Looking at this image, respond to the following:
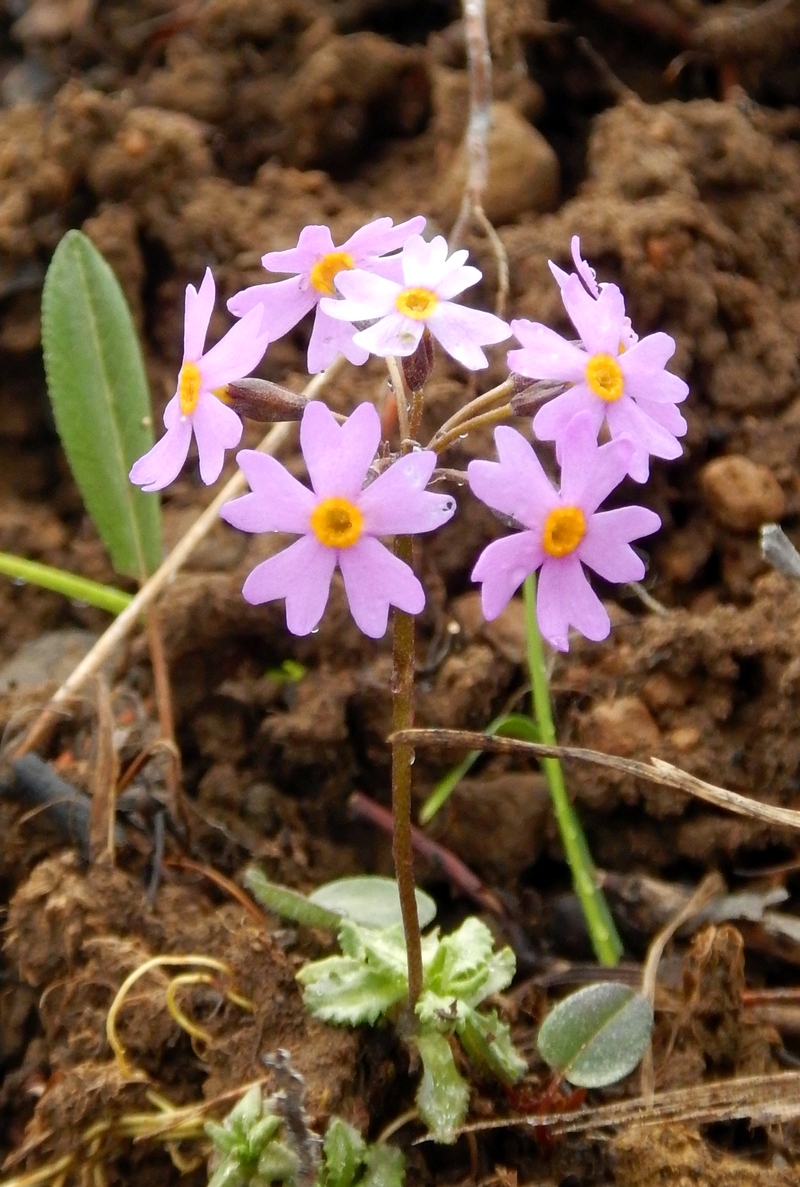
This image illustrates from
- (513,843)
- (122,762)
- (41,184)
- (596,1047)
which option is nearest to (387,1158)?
(596,1047)

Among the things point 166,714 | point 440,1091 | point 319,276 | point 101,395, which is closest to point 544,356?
point 319,276

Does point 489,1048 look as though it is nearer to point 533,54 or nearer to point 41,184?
point 41,184

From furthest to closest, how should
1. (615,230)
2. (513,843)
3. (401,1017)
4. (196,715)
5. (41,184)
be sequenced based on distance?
(41,184) → (615,230) → (196,715) → (513,843) → (401,1017)

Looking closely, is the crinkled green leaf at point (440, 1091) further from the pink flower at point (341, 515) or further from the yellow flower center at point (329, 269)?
the yellow flower center at point (329, 269)

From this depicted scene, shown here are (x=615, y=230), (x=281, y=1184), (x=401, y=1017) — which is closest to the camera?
(x=281, y=1184)

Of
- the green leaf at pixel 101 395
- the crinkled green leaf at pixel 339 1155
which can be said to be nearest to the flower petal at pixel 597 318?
the crinkled green leaf at pixel 339 1155

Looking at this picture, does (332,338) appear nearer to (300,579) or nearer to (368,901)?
(300,579)

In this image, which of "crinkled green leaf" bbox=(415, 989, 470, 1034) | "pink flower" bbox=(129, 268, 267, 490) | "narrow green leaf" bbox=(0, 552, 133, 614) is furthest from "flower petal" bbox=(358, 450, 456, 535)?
"narrow green leaf" bbox=(0, 552, 133, 614)
